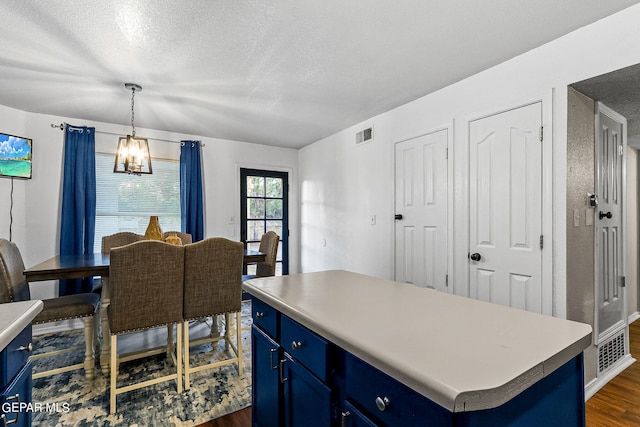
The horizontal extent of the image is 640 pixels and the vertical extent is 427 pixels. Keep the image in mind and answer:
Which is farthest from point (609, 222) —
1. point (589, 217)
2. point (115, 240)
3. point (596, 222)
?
point (115, 240)

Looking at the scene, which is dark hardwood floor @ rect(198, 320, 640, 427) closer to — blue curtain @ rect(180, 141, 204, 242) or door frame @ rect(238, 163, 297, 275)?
blue curtain @ rect(180, 141, 204, 242)

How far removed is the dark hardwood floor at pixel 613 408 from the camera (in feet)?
6.28

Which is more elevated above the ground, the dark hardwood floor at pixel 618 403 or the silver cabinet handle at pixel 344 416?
the silver cabinet handle at pixel 344 416

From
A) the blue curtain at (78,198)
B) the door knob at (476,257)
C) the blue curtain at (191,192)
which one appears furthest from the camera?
the blue curtain at (191,192)

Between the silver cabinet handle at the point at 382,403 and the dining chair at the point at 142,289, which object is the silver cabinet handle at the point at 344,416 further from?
the dining chair at the point at 142,289

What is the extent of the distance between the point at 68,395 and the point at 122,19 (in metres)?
2.48

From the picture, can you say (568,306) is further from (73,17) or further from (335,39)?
(73,17)

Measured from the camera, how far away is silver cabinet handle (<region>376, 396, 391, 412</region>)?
809 mm

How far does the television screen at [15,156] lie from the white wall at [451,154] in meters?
3.38

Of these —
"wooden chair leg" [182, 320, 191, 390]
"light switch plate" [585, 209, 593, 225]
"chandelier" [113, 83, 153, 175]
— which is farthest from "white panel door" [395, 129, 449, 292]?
"chandelier" [113, 83, 153, 175]

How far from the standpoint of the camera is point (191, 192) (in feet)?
13.9

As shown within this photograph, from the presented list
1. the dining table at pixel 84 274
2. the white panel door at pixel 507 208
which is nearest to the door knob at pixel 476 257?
the white panel door at pixel 507 208

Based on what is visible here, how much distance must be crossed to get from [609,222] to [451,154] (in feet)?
Answer: 4.39

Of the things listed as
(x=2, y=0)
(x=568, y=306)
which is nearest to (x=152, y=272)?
(x=2, y=0)
